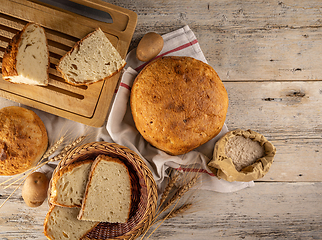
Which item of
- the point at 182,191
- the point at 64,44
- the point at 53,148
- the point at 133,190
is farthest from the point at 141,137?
the point at 64,44

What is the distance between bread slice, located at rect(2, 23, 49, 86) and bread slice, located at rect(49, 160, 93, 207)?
56cm

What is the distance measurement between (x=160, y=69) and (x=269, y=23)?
3.12 ft

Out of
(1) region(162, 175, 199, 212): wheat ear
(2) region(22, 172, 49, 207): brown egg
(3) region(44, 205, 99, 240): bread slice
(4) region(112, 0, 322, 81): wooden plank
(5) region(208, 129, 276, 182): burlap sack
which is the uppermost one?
(4) region(112, 0, 322, 81): wooden plank

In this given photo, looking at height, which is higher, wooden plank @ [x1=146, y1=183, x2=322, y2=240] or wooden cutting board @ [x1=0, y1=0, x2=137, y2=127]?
wooden cutting board @ [x1=0, y1=0, x2=137, y2=127]

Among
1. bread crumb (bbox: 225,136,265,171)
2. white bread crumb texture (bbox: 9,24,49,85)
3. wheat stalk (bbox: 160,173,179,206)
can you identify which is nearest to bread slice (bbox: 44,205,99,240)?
wheat stalk (bbox: 160,173,179,206)

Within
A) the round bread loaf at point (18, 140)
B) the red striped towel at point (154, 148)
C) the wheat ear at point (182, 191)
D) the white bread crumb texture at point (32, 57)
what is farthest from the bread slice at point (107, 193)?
the white bread crumb texture at point (32, 57)

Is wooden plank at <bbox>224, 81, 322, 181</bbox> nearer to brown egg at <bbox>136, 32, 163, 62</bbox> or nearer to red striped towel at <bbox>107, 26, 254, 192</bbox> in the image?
red striped towel at <bbox>107, 26, 254, 192</bbox>

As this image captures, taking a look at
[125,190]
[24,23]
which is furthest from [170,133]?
[24,23]

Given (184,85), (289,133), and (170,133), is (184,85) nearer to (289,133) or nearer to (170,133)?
(170,133)

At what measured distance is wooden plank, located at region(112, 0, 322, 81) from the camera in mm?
1466

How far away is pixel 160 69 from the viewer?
1189 millimetres

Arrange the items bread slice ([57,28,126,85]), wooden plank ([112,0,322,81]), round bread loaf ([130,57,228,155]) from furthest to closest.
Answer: wooden plank ([112,0,322,81]), bread slice ([57,28,126,85]), round bread loaf ([130,57,228,155])

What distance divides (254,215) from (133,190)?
3.16ft

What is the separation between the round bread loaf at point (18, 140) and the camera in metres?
1.21
